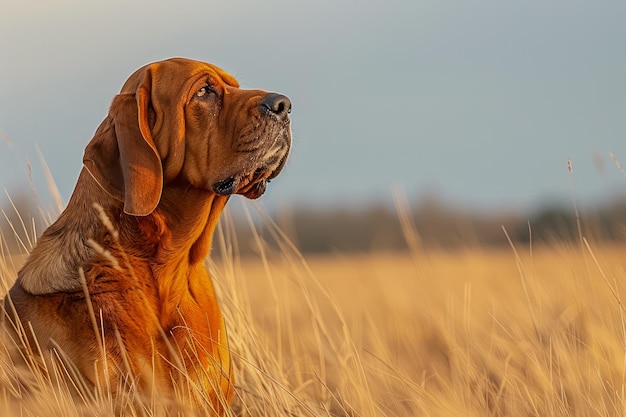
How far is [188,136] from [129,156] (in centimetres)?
29

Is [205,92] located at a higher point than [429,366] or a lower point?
higher

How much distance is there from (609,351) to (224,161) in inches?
88.6

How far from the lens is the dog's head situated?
379 cm

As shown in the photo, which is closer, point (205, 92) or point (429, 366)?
point (205, 92)

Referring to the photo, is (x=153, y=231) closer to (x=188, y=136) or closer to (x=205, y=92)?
(x=188, y=136)

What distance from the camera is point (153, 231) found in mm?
3836

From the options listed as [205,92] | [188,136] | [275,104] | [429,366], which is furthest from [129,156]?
[429,366]

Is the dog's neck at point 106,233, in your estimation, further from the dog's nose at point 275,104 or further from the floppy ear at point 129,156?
the dog's nose at point 275,104

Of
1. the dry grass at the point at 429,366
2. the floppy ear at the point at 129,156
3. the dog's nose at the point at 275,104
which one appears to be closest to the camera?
the dry grass at the point at 429,366

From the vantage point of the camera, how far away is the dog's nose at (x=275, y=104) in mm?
3918

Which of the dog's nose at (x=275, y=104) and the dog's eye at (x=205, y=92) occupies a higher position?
the dog's eye at (x=205, y=92)

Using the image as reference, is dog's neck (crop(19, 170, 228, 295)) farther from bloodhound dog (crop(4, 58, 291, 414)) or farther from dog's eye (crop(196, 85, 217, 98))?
dog's eye (crop(196, 85, 217, 98))

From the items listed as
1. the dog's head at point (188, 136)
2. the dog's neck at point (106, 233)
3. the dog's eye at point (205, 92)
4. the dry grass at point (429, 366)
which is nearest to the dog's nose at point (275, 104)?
the dog's head at point (188, 136)

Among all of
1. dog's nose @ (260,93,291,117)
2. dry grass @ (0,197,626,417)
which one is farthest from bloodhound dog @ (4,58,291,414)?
dry grass @ (0,197,626,417)
